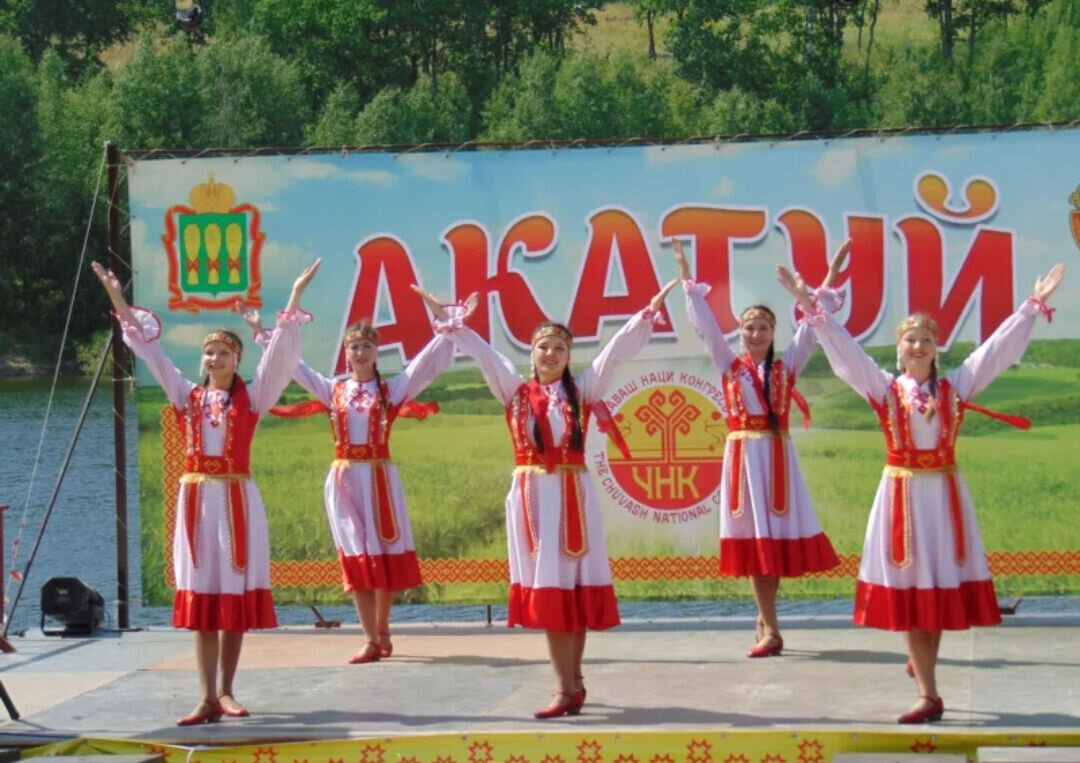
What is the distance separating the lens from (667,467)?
749 centimetres

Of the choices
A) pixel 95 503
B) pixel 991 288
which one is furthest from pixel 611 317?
pixel 95 503

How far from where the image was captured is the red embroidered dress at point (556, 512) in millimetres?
5824

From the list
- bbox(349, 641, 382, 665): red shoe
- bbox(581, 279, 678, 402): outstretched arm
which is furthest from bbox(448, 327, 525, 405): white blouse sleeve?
bbox(349, 641, 382, 665): red shoe

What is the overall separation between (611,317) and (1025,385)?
162 centimetres

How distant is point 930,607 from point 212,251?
11.5 feet

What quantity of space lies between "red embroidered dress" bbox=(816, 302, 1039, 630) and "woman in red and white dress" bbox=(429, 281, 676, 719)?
0.77m

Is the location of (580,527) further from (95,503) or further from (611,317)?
(95,503)

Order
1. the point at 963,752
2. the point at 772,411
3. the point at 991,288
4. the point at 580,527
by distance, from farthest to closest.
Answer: the point at 991,288 < the point at 772,411 < the point at 580,527 < the point at 963,752

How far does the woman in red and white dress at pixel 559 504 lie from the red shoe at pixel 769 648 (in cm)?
107

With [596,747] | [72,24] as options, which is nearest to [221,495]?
[596,747]

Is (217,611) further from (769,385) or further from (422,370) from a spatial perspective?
(769,385)

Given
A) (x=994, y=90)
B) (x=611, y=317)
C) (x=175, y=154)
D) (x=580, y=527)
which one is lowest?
(x=580, y=527)

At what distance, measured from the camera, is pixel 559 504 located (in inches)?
231

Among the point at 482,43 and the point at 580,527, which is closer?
the point at 580,527
